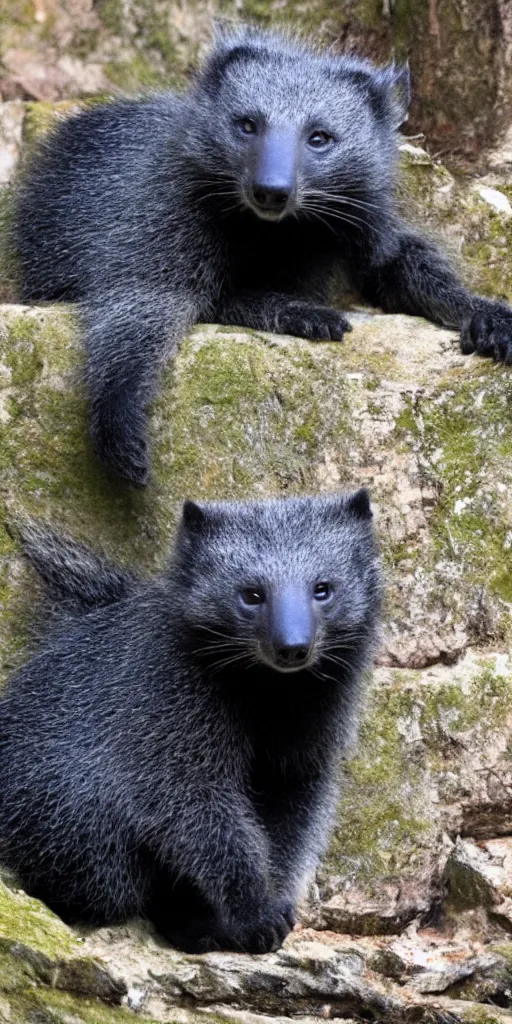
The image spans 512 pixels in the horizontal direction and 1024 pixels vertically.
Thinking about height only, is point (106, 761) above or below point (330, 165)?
below

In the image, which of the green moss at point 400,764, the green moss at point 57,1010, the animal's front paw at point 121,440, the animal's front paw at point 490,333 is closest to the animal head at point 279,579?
the animal's front paw at point 121,440

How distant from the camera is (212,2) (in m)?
10.1

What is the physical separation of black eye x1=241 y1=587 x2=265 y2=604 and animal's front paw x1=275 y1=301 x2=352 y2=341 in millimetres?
2056

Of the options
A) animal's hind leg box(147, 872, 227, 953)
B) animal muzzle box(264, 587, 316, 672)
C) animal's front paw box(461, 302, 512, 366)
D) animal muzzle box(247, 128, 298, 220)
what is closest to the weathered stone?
animal's front paw box(461, 302, 512, 366)

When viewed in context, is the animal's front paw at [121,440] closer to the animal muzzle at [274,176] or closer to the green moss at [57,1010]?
the animal muzzle at [274,176]

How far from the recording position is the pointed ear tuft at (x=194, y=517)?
6.19 metres

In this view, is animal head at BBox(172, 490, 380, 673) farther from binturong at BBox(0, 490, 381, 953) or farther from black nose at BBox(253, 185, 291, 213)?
black nose at BBox(253, 185, 291, 213)

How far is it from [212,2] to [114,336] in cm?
350

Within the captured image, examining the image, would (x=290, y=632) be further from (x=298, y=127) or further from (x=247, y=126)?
(x=247, y=126)

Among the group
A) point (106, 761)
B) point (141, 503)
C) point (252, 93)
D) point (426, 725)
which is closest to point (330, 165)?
point (252, 93)

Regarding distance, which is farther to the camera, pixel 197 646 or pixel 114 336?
pixel 114 336

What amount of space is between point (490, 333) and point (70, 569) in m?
2.28

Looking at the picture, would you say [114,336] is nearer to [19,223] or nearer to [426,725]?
[19,223]

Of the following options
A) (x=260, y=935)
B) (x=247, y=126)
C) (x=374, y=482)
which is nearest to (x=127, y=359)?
(x=374, y=482)
